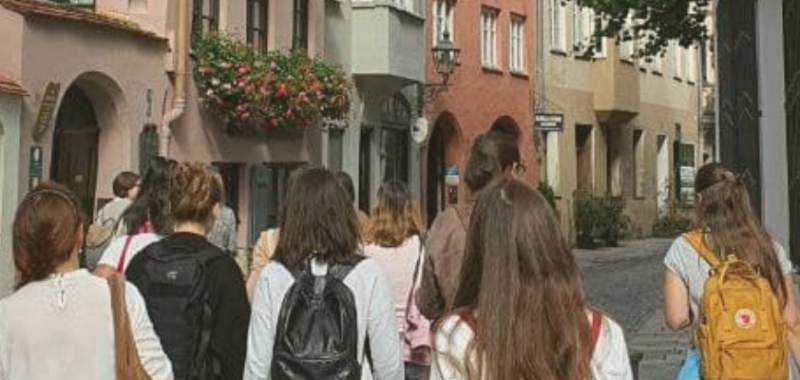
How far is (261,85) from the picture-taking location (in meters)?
17.6

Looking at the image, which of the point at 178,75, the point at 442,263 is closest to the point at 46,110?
the point at 178,75

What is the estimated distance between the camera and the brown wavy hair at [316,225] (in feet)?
15.1

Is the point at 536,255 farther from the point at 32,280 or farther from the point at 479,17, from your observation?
the point at 479,17

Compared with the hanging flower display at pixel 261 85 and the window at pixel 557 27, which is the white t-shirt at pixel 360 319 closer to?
the hanging flower display at pixel 261 85

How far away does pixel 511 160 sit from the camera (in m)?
5.51

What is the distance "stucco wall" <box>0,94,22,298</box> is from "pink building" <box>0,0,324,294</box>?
0.04 m

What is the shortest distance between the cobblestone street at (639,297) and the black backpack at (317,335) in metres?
5.06

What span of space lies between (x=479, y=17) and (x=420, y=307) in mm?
24199

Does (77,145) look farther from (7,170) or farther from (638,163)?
(638,163)

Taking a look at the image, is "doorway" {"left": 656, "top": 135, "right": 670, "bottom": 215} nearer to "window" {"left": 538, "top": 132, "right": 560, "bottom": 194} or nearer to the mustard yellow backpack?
"window" {"left": 538, "top": 132, "right": 560, "bottom": 194}

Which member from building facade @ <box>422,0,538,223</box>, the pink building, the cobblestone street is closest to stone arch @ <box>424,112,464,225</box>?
building facade @ <box>422,0,538,223</box>

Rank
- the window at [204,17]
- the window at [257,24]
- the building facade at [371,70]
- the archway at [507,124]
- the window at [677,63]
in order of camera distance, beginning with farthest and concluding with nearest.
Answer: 1. the window at [677,63]
2. the archway at [507,124]
3. the building facade at [371,70]
4. the window at [257,24]
5. the window at [204,17]

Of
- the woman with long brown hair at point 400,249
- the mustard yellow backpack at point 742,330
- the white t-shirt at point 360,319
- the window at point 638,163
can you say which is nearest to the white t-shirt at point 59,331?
the white t-shirt at point 360,319

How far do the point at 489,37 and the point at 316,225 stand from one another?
25743mm
